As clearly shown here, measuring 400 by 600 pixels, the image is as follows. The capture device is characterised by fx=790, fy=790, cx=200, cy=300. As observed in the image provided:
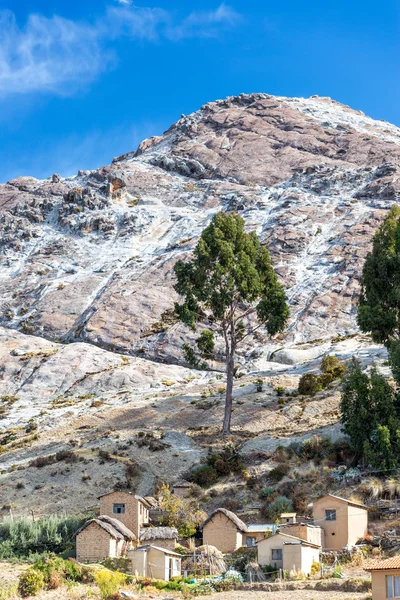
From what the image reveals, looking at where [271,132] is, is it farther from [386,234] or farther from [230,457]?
[230,457]

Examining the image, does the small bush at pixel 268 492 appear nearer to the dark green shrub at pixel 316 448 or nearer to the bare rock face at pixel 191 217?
the dark green shrub at pixel 316 448

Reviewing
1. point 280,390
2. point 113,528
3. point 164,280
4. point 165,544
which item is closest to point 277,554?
point 165,544

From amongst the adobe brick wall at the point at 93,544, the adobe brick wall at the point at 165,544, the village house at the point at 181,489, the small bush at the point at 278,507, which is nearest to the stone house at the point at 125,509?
the adobe brick wall at the point at 165,544

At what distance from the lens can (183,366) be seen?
83438 mm

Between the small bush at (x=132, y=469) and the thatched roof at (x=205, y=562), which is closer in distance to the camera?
the thatched roof at (x=205, y=562)

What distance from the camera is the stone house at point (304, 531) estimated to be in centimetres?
3864

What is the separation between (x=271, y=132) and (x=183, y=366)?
81.4 m

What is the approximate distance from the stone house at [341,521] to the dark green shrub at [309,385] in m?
22.7

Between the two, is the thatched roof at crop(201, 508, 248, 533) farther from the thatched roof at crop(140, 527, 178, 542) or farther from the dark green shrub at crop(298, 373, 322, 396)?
the dark green shrub at crop(298, 373, 322, 396)

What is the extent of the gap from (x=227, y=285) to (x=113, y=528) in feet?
76.3

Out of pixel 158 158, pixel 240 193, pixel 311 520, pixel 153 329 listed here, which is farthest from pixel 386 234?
pixel 158 158

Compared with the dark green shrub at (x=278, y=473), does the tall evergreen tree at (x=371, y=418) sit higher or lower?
higher

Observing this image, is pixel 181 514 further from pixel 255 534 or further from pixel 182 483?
pixel 182 483

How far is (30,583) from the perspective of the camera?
33.2 m
